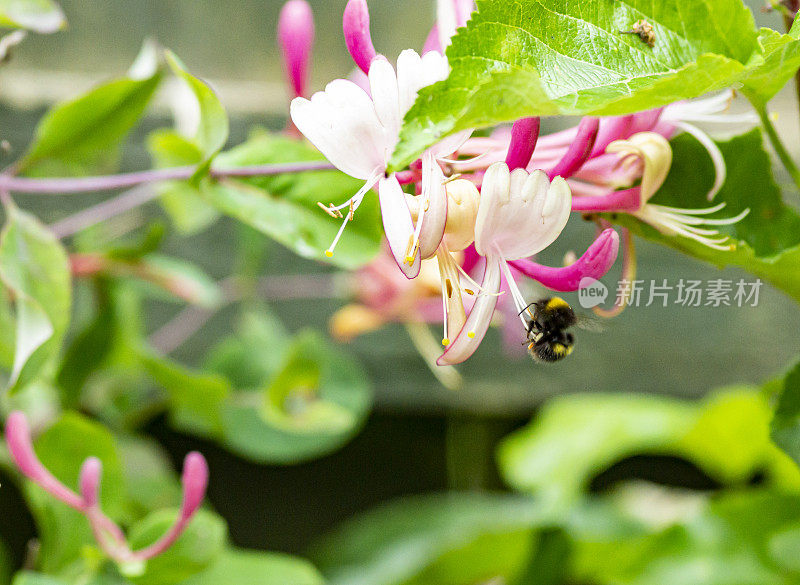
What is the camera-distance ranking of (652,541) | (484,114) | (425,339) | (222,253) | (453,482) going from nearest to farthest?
(484,114) → (652,541) → (425,339) → (222,253) → (453,482)

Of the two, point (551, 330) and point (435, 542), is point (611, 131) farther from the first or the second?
point (435, 542)

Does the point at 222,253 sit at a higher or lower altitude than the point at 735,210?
lower

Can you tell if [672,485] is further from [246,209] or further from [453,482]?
[246,209]

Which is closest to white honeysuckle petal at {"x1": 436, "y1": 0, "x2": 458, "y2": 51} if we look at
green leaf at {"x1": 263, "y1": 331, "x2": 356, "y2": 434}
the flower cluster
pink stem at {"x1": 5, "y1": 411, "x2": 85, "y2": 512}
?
the flower cluster

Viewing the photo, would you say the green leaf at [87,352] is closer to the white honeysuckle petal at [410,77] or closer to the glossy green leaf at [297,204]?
the glossy green leaf at [297,204]

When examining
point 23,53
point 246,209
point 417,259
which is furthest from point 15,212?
point 23,53

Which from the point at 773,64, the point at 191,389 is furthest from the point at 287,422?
the point at 773,64
